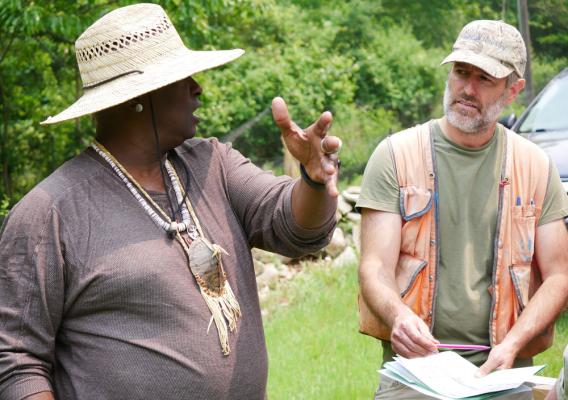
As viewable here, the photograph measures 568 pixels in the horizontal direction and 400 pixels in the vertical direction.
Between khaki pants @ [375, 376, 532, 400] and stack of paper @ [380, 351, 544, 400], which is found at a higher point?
stack of paper @ [380, 351, 544, 400]

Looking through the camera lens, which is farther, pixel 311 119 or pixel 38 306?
pixel 311 119

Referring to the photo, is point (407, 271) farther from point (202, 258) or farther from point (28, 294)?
point (28, 294)

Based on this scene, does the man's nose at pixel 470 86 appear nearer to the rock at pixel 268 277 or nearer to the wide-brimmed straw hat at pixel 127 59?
the wide-brimmed straw hat at pixel 127 59

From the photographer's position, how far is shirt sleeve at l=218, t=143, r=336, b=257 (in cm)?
296

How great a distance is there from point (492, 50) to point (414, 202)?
2.33ft

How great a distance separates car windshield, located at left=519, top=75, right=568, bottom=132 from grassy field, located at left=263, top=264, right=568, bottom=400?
1608 millimetres

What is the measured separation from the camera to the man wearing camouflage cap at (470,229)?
3.71 meters

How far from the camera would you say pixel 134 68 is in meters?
2.98

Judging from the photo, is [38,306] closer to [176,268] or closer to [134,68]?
[176,268]

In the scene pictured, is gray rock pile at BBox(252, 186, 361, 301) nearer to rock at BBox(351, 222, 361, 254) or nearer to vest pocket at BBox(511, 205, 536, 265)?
rock at BBox(351, 222, 361, 254)

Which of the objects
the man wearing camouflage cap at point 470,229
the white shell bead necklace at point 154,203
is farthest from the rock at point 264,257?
the white shell bead necklace at point 154,203

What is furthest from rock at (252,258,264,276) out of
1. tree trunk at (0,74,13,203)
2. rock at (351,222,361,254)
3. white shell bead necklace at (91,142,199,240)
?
white shell bead necklace at (91,142,199,240)

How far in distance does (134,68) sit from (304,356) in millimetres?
3887

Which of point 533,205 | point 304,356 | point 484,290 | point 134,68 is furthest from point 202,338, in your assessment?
point 304,356
